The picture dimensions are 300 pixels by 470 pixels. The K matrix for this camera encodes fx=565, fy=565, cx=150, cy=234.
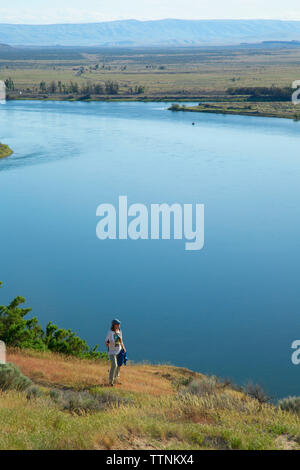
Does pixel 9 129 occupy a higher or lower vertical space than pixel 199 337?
higher

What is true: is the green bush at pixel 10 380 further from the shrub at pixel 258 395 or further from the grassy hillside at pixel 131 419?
the shrub at pixel 258 395

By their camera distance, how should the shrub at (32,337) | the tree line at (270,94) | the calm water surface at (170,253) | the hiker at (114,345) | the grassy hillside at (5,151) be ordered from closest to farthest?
the hiker at (114,345)
the shrub at (32,337)
the calm water surface at (170,253)
the grassy hillside at (5,151)
the tree line at (270,94)

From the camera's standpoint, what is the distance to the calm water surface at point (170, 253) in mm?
15805

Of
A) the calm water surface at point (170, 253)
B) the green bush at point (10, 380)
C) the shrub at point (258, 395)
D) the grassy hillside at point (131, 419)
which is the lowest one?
the shrub at point (258, 395)

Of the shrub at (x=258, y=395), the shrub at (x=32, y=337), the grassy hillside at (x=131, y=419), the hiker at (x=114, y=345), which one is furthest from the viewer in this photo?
the shrub at (x=32, y=337)

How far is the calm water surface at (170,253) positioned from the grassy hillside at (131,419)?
5649 millimetres

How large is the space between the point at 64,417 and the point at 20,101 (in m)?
71.7

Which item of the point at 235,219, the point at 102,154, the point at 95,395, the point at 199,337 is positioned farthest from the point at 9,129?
the point at 95,395

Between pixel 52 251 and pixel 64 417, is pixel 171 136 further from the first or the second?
pixel 64 417

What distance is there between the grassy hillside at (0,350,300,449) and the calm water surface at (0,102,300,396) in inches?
222

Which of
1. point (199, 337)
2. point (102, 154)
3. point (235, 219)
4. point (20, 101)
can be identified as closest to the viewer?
point (199, 337)

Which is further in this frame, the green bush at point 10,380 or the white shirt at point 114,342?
the white shirt at point 114,342

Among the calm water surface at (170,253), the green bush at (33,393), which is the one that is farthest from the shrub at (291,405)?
the calm water surface at (170,253)

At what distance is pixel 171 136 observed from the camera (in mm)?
46812
